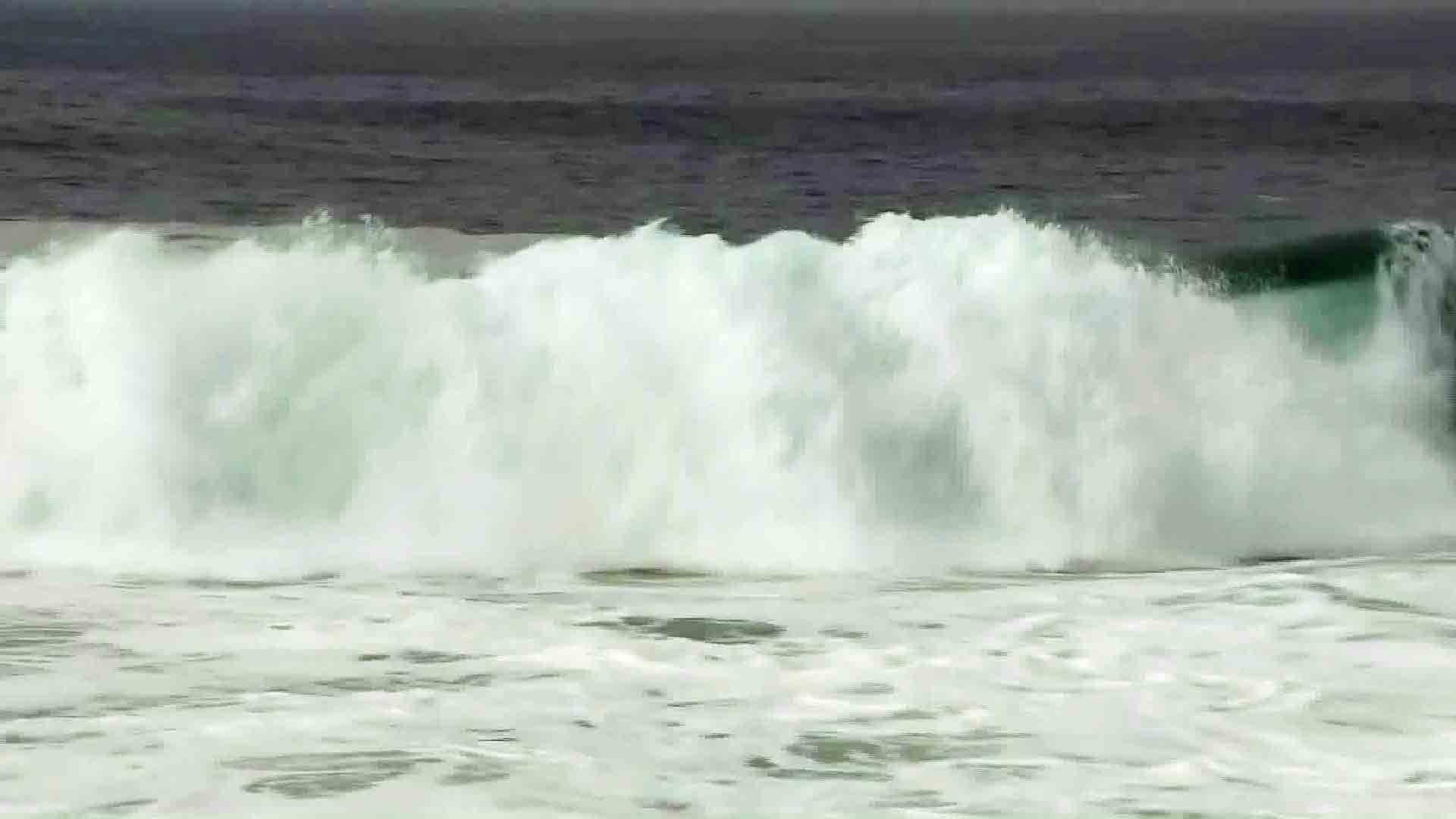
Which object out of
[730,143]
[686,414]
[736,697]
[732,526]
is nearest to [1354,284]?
[686,414]

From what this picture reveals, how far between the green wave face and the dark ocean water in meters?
12.7

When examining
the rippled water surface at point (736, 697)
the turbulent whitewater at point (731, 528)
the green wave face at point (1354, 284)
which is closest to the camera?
the rippled water surface at point (736, 697)

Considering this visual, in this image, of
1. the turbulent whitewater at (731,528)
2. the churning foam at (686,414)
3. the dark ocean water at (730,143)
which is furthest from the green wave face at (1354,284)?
the dark ocean water at (730,143)

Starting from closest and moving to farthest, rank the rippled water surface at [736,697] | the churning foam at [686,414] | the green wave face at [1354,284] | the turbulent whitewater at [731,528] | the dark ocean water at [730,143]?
the rippled water surface at [736,697]
the turbulent whitewater at [731,528]
the churning foam at [686,414]
the green wave face at [1354,284]
the dark ocean water at [730,143]

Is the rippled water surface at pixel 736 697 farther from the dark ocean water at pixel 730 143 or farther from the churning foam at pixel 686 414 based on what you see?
the dark ocean water at pixel 730 143

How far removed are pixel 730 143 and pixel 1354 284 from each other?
32592mm

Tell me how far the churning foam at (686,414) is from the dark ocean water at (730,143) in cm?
1562

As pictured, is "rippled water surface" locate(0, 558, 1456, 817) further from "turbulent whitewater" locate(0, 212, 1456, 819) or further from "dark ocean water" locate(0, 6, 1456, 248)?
"dark ocean water" locate(0, 6, 1456, 248)

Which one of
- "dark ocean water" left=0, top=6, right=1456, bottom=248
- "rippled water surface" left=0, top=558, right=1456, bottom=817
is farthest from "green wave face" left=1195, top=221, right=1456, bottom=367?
"dark ocean water" left=0, top=6, right=1456, bottom=248

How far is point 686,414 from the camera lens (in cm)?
1076

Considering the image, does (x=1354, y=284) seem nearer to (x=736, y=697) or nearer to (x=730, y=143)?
(x=736, y=697)

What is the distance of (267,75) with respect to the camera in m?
82.3

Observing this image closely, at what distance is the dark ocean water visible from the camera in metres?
32.6

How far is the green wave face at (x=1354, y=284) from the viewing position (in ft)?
41.3
